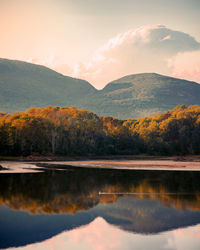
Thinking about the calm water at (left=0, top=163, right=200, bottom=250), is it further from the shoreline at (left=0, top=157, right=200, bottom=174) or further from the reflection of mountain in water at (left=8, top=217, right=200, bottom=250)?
the shoreline at (left=0, top=157, right=200, bottom=174)

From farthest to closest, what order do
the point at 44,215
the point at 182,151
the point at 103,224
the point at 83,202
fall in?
the point at 182,151
the point at 83,202
the point at 44,215
the point at 103,224

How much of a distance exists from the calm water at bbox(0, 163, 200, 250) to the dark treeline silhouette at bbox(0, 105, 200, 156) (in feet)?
195

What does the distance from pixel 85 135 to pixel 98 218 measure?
299 feet

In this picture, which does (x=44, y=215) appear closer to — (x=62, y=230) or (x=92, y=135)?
(x=62, y=230)

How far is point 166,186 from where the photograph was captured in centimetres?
3506

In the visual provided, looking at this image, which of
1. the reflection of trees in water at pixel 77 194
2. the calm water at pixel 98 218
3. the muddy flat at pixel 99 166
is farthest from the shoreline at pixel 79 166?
the calm water at pixel 98 218

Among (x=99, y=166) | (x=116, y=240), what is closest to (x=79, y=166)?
(x=99, y=166)

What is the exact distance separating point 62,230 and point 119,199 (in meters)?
9.65

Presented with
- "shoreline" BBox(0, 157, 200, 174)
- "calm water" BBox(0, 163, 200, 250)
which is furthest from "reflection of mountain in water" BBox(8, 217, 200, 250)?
"shoreline" BBox(0, 157, 200, 174)

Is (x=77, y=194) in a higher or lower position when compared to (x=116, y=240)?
higher

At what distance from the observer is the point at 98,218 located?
20.5 m

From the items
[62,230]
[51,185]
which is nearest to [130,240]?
[62,230]

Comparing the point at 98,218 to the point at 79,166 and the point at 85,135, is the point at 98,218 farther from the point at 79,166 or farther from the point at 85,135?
the point at 85,135

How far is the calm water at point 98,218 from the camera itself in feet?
52.5
